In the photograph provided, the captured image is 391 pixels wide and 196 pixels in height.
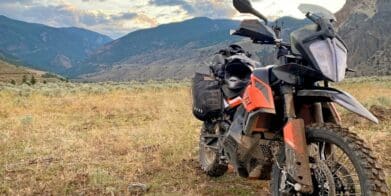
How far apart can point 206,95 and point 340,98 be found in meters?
2.62

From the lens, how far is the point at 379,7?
464 ft

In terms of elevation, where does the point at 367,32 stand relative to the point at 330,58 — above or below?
above

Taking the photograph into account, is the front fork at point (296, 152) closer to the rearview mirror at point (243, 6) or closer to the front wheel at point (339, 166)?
the front wheel at point (339, 166)

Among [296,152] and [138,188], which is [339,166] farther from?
[138,188]

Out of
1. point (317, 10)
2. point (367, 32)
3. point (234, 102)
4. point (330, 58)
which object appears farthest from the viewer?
point (367, 32)

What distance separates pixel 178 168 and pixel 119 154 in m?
1.40

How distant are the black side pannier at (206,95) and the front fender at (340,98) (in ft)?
6.81

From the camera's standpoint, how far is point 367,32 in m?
131

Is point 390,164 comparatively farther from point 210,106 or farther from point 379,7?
point 379,7

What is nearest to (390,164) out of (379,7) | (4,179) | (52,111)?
(4,179)

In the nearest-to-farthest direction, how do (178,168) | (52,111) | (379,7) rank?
1. (178,168)
2. (52,111)
3. (379,7)

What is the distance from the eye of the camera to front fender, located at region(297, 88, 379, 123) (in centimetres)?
395

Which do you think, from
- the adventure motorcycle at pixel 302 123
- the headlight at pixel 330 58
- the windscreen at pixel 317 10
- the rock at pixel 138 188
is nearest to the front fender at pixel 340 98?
the adventure motorcycle at pixel 302 123

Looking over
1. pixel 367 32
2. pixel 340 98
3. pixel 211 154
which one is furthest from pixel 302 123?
pixel 367 32
